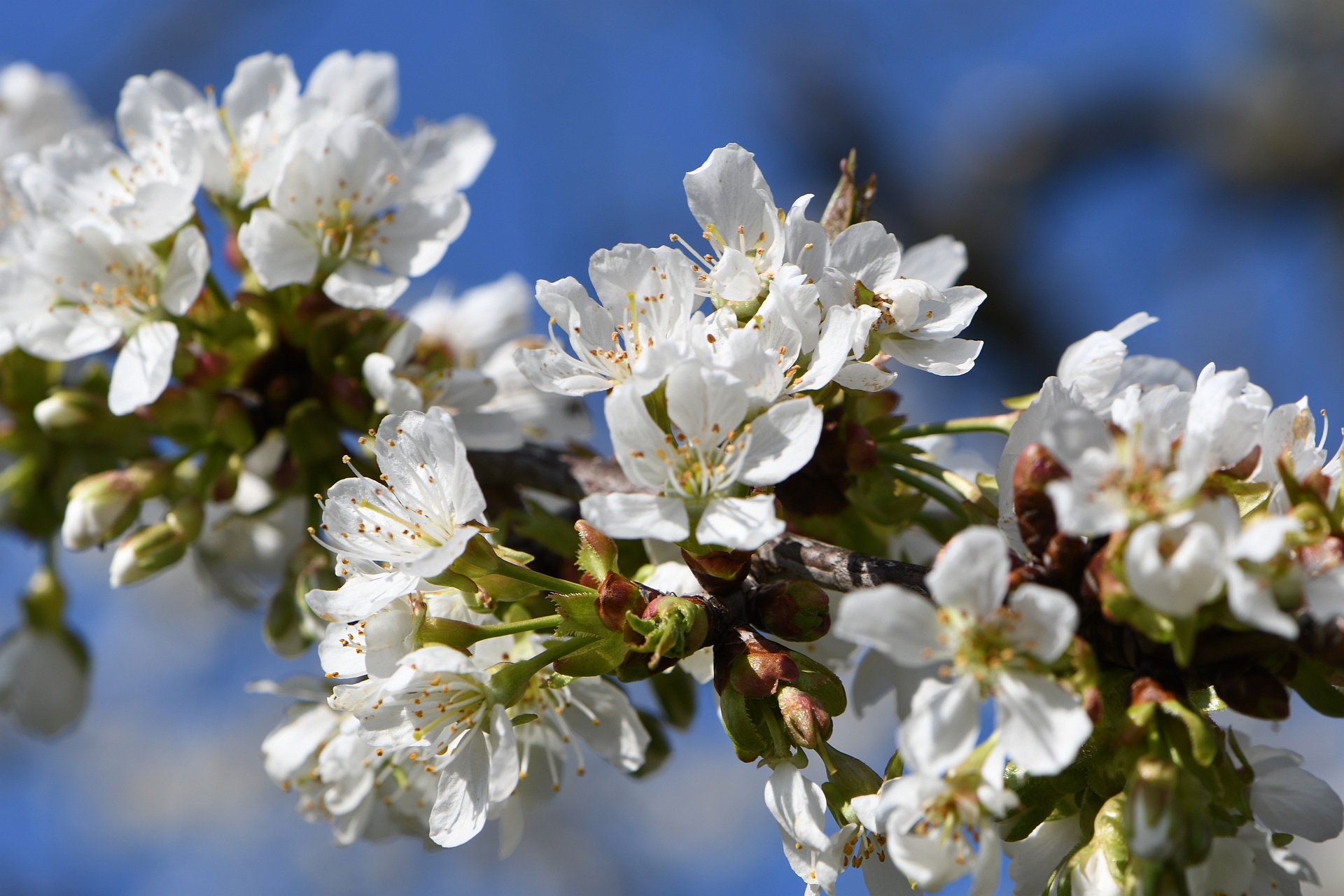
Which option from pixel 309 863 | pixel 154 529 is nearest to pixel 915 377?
pixel 154 529

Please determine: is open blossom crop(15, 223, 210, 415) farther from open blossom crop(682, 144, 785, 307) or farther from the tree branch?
open blossom crop(682, 144, 785, 307)

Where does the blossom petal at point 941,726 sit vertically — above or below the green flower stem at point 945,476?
above

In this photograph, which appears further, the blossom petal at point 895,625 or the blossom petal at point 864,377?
the blossom petal at point 864,377

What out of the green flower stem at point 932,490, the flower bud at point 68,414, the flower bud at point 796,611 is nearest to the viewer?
the flower bud at point 796,611

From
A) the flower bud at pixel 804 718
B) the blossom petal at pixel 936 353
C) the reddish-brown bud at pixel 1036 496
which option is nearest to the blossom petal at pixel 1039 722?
the reddish-brown bud at pixel 1036 496

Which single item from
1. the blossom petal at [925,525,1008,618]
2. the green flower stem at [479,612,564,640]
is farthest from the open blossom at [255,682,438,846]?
the blossom petal at [925,525,1008,618]

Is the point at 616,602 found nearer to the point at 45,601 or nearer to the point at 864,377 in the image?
the point at 864,377

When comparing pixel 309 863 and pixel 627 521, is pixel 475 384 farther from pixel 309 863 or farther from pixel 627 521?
pixel 309 863

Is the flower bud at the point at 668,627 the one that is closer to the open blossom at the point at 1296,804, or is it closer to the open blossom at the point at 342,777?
the open blossom at the point at 342,777
